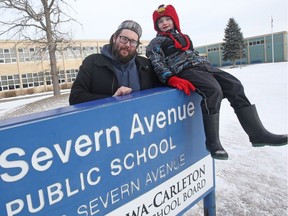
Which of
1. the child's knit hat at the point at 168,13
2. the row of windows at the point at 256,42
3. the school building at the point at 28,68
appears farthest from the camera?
the row of windows at the point at 256,42

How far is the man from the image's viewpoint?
214cm

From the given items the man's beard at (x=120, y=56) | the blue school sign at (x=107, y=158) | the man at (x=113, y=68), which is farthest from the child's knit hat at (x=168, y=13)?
the blue school sign at (x=107, y=158)

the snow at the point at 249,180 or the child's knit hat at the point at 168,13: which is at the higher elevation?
the child's knit hat at the point at 168,13

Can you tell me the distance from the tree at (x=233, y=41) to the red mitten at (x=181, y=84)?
48.1m

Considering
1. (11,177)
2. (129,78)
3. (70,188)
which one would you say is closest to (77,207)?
(70,188)

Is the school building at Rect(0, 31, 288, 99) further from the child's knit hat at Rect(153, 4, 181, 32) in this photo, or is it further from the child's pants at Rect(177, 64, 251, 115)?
the child's pants at Rect(177, 64, 251, 115)

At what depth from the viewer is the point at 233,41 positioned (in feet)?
154

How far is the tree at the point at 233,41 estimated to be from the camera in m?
46.8

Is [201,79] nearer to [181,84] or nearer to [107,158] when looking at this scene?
[181,84]

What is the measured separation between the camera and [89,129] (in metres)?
1.41

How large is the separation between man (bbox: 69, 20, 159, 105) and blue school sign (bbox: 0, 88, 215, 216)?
1.46 ft

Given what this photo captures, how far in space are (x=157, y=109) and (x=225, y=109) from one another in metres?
7.62

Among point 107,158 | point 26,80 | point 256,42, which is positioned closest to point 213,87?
point 107,158

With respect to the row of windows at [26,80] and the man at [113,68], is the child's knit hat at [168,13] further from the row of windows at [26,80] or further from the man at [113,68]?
the row of windows at [26,80]
